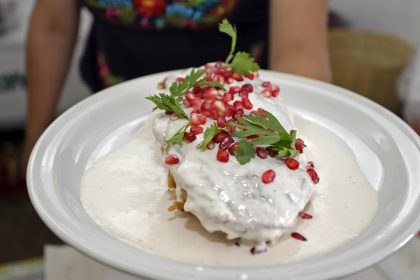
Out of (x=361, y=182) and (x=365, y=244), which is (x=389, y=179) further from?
(x=365, y=244)

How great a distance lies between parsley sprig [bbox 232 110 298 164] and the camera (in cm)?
83

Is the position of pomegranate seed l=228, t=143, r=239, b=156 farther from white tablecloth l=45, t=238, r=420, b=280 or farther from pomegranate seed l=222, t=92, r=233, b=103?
white tablecloth l=45, t=238, r=420, b=280

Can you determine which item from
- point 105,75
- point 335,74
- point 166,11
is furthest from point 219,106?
point 335,74

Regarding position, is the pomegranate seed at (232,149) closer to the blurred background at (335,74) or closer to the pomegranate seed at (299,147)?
the pomegranate seed at (299,147)

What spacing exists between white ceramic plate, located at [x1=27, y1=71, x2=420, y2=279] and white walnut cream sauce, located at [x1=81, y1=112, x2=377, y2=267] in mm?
29

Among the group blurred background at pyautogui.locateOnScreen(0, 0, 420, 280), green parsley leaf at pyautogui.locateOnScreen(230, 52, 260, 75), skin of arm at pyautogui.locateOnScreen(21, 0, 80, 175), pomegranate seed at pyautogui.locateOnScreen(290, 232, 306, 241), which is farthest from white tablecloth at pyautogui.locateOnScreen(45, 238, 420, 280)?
blurred background at pyautogui.locateOnScreen(0, 0, 420, 280)

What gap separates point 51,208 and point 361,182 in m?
0.52

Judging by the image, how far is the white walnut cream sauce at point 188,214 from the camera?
793 millimetres

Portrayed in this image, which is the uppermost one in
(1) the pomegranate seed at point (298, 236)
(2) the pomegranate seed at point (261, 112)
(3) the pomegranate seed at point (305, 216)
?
(2) the pomegranate seed at point (261, 112)

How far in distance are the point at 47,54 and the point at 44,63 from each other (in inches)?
1.2

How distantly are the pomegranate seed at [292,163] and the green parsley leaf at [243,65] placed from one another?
30 centimetres

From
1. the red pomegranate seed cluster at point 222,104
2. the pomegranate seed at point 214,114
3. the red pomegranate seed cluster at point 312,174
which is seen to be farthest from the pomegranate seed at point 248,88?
the red pomegranate seed cluster at point 312,174

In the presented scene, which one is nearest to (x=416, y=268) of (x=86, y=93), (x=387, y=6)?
(x=86, y=93)

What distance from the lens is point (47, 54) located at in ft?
5.55
